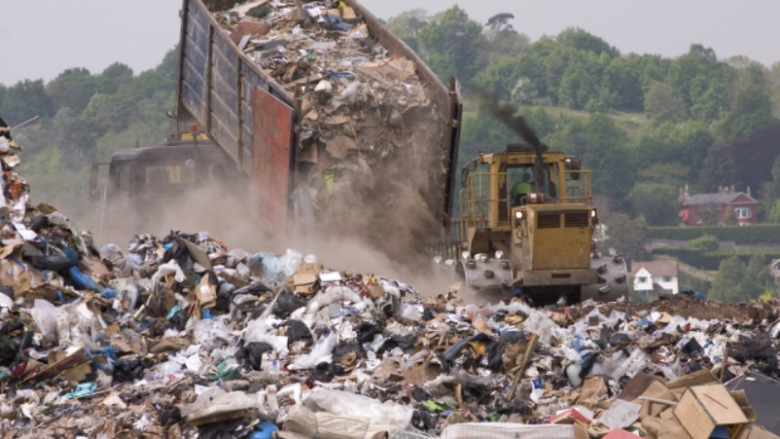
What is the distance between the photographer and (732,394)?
684 centimetres

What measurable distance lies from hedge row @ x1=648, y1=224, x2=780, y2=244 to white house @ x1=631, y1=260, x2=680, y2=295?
895 centimetres

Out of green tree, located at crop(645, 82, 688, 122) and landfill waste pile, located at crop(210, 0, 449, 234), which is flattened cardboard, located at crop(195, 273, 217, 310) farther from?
green tree, located at crop(645, 82, 688, 122)

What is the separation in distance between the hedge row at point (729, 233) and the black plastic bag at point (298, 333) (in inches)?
1626

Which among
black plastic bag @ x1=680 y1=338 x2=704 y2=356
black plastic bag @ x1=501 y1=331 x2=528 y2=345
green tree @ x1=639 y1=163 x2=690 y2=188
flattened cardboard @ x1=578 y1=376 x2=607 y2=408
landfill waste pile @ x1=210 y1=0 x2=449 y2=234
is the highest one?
landfill waste pile @ x1=210 y1=0 x2=449 y2=234

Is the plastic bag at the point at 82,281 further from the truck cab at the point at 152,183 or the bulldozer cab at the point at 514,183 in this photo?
the truck cab at the point at 152,183

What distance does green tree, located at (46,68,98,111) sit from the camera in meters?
68.2

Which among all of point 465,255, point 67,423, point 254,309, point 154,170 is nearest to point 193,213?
point 154,170

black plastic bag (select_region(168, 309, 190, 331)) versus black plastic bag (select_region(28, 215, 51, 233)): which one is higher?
black plastic bag (select_region(28, 215, 51, 233))

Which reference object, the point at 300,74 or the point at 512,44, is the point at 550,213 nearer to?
the point at 300,74

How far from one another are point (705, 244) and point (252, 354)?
42.0 meters

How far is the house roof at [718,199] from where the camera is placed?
5378cm

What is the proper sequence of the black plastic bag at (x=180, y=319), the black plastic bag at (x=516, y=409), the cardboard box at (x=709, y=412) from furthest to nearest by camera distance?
the black plastic bag at (x=180, y=319) → the black plastic bag at (x=516, y=409) → the cardboard box at (x=709, y=412)

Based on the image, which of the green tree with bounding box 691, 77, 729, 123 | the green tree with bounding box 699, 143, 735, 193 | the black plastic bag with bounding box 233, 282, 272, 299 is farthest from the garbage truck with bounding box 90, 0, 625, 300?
the green tree with bounding box 691, 77, 729, 123

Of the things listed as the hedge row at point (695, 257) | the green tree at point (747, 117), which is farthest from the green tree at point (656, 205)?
the green tree at point (747, 117)
